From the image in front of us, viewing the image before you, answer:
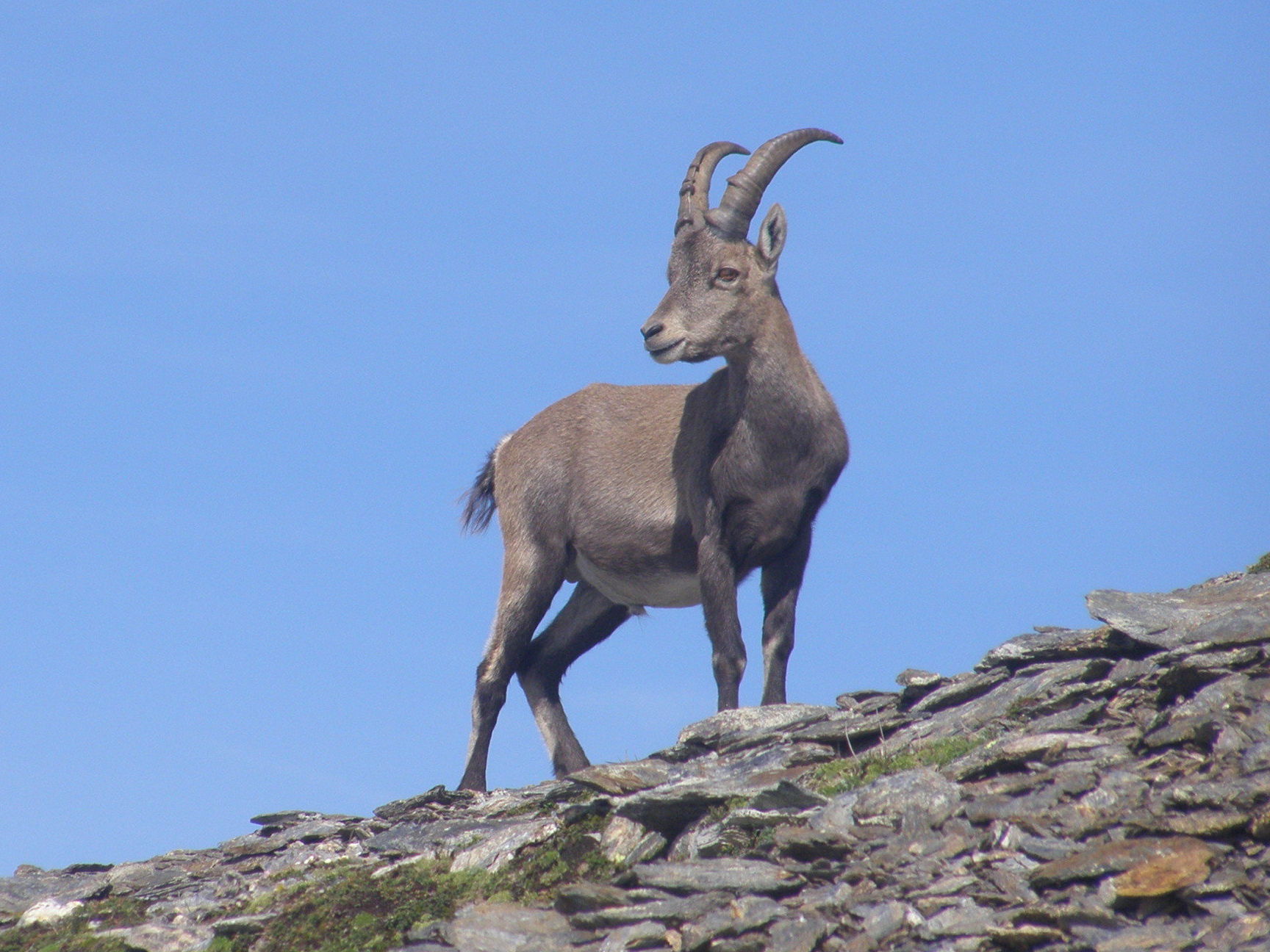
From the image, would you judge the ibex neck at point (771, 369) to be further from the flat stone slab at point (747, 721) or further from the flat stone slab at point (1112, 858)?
the flat stone slab at point (1112, 858)

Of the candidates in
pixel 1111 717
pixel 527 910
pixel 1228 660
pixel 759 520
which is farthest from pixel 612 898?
pixel 759 520

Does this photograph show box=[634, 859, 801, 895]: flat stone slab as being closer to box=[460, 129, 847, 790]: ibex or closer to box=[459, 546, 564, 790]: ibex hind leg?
box=[460, 129, 847, 790]: ibex

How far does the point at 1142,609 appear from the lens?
827 cm

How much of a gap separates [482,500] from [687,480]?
2.58m

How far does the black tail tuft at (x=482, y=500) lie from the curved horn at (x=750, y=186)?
299 cm

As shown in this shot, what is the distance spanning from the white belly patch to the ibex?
0.06ft

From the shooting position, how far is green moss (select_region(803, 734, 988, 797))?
713cm

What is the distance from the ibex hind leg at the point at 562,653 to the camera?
11.6m

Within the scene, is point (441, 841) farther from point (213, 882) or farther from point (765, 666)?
point (765, 666)

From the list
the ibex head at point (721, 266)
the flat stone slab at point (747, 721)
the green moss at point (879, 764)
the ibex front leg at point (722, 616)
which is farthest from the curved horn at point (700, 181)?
the green moss at point (879, 764)

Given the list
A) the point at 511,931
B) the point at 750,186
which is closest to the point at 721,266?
the point at 750,186

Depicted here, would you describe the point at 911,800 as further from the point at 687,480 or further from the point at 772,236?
the point at 772,236

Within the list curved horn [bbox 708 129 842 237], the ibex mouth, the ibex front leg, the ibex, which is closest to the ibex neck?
the ibex

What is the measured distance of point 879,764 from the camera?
730cm
